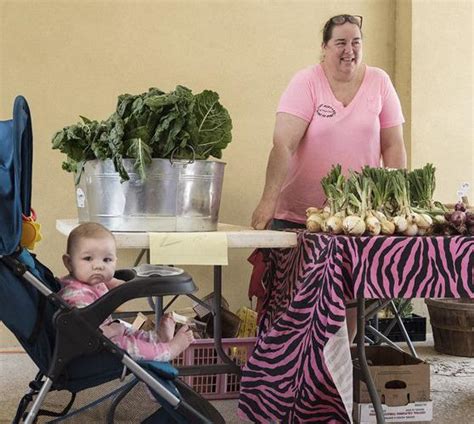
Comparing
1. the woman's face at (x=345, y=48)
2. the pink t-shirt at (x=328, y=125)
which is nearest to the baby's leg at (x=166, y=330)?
the pink t-shirt at (x=328, y=125)

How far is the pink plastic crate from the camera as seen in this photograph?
3.26m

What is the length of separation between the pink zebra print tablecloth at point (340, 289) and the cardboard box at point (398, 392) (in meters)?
0.36

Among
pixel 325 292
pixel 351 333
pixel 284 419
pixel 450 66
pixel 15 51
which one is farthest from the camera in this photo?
pixel 450 66

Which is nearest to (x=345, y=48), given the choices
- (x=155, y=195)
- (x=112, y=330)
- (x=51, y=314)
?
(x=155, y=195)

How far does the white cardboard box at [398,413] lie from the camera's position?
290 centimetres

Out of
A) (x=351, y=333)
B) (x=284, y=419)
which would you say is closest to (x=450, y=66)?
(x=351, y=333)

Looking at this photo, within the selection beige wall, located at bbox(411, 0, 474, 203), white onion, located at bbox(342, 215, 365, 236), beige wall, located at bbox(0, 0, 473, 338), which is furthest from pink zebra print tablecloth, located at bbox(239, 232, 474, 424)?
beige wall, located at bbox(411, 0, 474, 203)

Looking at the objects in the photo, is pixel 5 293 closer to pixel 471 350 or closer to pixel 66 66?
pixel 66 66

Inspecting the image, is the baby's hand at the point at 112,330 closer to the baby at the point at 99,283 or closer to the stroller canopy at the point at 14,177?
→ the baby at the point at 99,283

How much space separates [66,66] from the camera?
14.6ft

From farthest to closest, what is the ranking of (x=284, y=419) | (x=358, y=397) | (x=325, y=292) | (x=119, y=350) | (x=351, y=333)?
1. (x=351, y=333)
2. (x=358, y=397)
3. (x=284, y=419)
4. (x=325, y=292)
5. (x=119, y=350)

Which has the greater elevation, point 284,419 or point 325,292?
point 325,292

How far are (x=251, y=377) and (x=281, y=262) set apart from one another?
53 centimetres

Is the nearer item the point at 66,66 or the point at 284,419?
the point at 284,419
